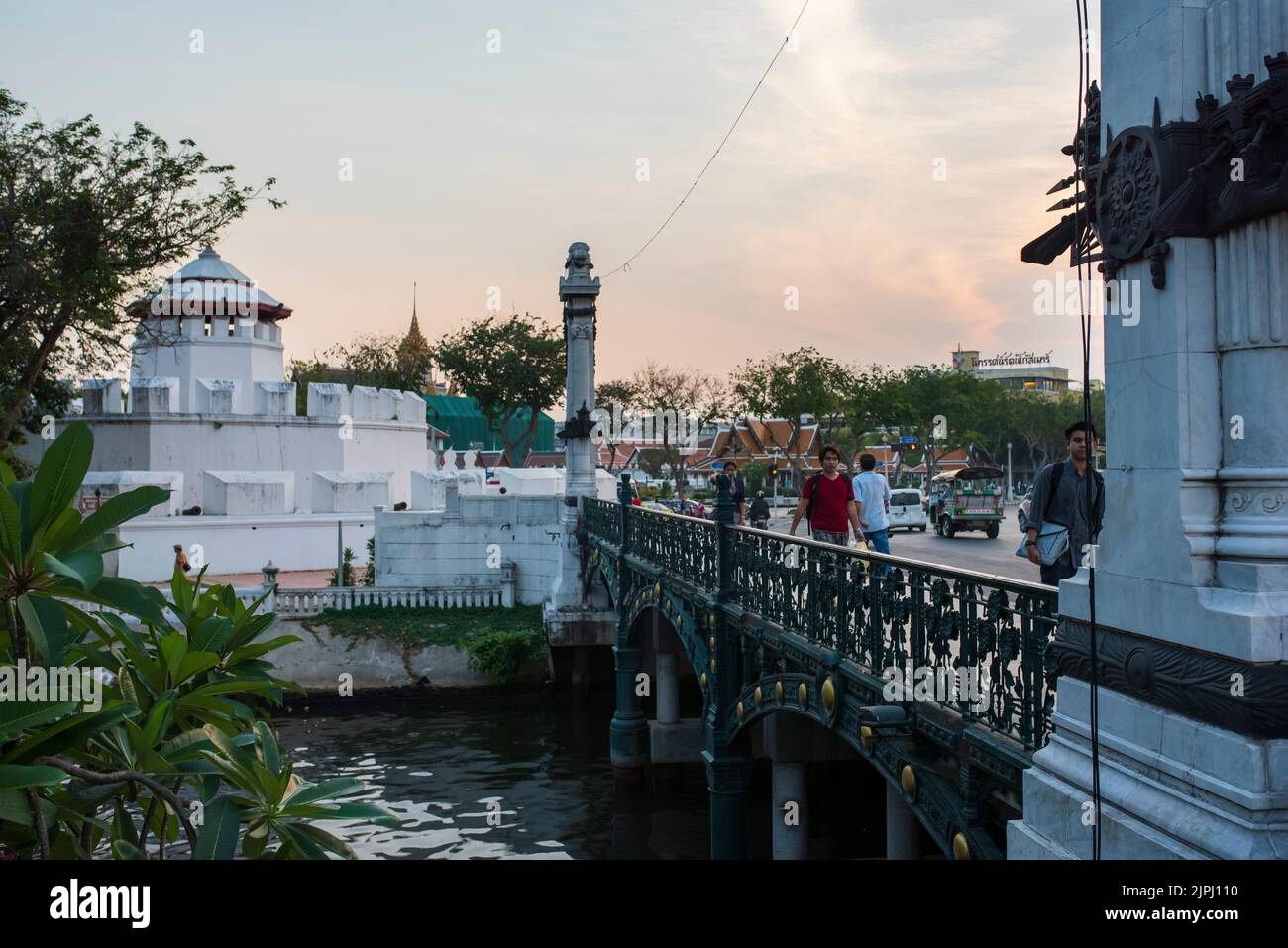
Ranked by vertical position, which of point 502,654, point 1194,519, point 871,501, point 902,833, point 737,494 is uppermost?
point 1194,519

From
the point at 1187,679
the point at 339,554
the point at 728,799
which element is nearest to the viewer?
the point at 1187,679

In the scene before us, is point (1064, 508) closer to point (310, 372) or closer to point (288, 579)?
point (288, 579)

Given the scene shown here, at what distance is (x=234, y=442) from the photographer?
3634cm

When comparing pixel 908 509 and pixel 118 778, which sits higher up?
pixel 118 778

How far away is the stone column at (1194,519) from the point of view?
3.45 meters

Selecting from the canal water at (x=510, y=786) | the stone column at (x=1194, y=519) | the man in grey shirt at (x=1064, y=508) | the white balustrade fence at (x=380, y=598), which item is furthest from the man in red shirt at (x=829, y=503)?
the white balustrade fence at (x=380, y=598)

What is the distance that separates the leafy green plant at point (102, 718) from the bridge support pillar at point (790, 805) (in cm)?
880

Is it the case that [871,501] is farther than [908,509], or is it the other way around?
[908,509]

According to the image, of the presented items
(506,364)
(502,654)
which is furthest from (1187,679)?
(506,364)

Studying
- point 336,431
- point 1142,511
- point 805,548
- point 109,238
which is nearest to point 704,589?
point 805,548

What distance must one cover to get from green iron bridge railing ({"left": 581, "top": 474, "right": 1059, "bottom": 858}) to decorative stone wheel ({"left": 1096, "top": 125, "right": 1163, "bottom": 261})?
1.49 m

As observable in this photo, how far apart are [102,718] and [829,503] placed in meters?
8.26
